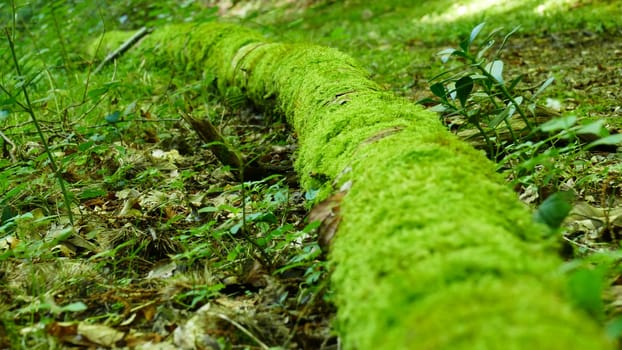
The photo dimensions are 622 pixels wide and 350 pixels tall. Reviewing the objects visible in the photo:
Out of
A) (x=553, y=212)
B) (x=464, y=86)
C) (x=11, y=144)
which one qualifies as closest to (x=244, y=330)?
(x=553, y=212)

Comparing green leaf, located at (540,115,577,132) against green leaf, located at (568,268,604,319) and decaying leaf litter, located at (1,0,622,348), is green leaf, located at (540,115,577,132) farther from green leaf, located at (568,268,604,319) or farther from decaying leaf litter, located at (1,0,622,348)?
green leaf, located at (568,268,604,319)

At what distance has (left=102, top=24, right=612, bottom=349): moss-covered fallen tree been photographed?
0.73 meters

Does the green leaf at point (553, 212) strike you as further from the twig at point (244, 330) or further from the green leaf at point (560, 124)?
the twig at point (244, 330)

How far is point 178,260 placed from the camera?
177 centimetres

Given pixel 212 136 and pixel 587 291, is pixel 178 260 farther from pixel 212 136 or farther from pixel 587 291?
pixel 587 291

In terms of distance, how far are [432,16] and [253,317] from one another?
894cm

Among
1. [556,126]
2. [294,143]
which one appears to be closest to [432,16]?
[294,143]

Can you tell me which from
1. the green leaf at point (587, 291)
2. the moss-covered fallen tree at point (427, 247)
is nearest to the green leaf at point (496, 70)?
the moss-covered fallen tree at point (427, 247)

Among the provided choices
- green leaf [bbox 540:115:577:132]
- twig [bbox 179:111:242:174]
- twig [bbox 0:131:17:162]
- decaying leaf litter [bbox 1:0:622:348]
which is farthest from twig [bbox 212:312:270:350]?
twig [bbox 0:131:17:162]

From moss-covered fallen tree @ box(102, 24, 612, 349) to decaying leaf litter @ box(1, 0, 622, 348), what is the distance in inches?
9.0

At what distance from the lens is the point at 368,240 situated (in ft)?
3.81

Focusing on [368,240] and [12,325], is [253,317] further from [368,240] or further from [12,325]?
[12,325]

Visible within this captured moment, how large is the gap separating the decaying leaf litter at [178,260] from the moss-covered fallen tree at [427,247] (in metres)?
0.23

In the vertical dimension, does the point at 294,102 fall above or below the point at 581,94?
above
